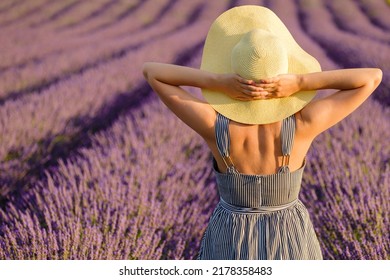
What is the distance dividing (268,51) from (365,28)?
6244mm

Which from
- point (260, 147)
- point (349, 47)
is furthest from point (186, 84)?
point (349, 47)

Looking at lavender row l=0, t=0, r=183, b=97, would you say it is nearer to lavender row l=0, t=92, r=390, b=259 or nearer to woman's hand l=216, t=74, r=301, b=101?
lavender row l=0, t=92, r=390, b=259

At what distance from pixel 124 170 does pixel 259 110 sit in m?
1.05

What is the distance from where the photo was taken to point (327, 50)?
583cm

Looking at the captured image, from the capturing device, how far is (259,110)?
1118mm

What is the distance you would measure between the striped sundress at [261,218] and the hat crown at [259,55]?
229mm

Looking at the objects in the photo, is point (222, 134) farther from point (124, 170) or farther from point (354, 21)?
point (354, 21)

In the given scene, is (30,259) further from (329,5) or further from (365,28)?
(329,5)

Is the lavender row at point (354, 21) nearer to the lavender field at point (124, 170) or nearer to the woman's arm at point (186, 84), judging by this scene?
the lavender field at point (124, 170)

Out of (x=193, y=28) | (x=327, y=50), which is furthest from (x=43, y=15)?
(x=327, y=50)

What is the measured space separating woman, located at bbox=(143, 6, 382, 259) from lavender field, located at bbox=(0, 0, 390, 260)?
0.47 metres

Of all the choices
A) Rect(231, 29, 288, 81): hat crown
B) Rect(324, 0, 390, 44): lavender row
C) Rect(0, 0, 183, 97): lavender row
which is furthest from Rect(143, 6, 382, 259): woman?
Rect(324, 0, 390, 44): lavender row

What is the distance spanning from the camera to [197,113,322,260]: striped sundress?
3.93ft

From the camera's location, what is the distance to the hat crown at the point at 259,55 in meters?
1.04
